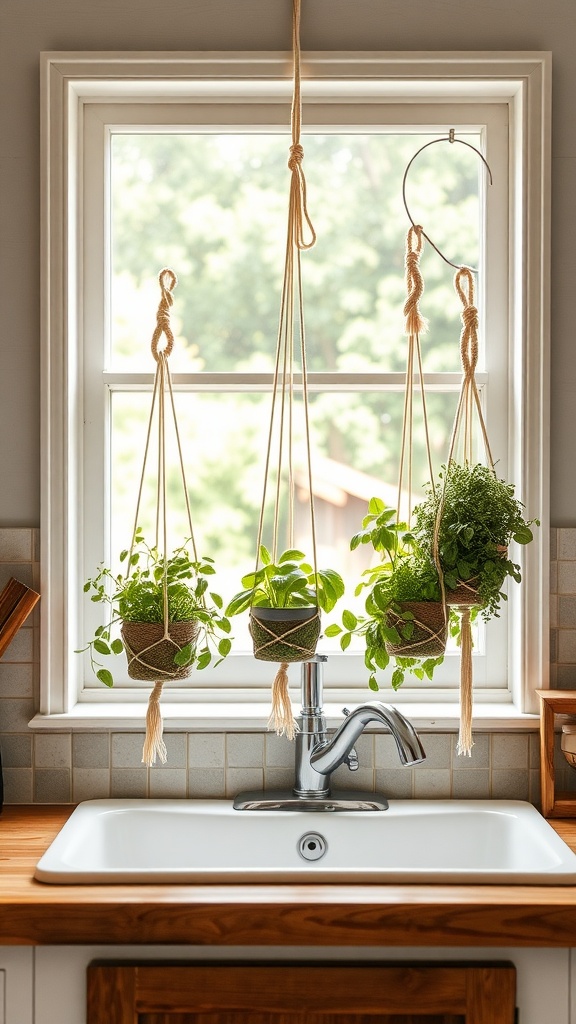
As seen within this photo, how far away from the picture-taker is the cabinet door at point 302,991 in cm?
121

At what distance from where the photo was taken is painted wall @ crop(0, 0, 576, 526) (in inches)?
65.6

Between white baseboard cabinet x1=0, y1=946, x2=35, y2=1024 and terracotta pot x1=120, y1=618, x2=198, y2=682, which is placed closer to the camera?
white baseboard cabinet x1=0, y1=946, x2=35, y2=1024

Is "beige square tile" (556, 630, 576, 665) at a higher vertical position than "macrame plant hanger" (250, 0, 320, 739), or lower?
lower

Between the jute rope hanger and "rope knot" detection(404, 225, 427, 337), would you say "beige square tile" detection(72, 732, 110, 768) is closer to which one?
the jute rope hanger

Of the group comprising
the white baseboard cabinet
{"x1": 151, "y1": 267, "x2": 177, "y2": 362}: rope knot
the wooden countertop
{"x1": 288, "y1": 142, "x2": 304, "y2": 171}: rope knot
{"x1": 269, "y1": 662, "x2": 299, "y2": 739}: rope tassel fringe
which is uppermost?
{"x1": 288, "y1": 142, "x2": 304, "y2": 171}: rope knot

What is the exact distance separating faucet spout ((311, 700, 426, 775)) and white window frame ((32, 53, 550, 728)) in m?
0.16

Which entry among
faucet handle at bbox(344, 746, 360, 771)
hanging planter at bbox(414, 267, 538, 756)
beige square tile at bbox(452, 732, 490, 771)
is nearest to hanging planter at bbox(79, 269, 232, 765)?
faucet handle at bbox(344, 746, 360, 771)

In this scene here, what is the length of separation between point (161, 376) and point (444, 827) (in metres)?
1.04

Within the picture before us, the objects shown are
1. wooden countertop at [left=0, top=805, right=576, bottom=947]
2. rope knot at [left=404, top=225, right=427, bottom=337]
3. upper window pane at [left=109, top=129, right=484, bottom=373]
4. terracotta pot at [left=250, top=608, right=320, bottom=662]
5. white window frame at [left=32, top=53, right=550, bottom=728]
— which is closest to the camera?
wooden countertop at [left=0, top=805, right=576, bottom=947]

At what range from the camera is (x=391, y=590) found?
148cm

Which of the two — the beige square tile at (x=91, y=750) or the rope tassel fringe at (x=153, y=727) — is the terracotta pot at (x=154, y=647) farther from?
the beige square tile at (x=91, y=750)

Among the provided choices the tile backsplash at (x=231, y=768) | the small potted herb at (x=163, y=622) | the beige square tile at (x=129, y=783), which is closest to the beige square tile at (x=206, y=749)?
the tile backsplash at (x=231, y=768)

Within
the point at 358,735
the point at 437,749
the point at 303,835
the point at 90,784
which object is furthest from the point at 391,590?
the point at 90,784

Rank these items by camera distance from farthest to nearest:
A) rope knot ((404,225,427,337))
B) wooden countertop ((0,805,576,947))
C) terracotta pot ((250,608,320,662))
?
rope knot ((404,225,427,337)), terracotta pot ((250,608,320,662)), wooden countertop ((0,805,576,947))
